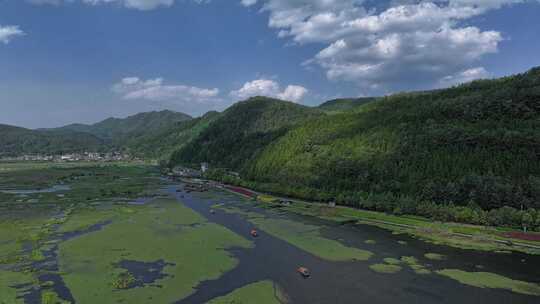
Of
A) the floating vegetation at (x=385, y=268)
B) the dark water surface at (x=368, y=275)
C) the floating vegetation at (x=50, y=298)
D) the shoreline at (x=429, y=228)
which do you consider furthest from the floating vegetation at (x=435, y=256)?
the floating vegetation at (x=50, y=298)

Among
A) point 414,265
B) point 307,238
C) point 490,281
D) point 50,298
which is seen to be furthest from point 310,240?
point 50,298

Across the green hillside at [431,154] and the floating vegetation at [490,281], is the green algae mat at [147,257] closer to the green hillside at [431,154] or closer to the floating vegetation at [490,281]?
the floating vegetation at [490,281]

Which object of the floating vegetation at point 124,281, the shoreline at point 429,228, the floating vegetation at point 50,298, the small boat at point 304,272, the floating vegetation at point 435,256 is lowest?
the floating vegetation at point 50,298

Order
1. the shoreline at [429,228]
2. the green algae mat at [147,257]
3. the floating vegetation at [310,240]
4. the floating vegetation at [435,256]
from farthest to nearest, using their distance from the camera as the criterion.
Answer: the shoreline at [429,228]
the floating vegetation at [310,240]
the floating vegetation at [435,256]
the green algae mat at [147,257]

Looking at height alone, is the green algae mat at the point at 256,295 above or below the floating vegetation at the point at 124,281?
below

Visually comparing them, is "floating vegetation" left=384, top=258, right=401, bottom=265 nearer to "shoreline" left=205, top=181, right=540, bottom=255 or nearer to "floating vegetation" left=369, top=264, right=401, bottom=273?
"floating vegetation" left=369, top=264, right=401, bottom=273

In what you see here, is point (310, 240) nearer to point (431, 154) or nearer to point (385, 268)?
point (385, 268)

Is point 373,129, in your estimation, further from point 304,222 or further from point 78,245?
point 78,245
